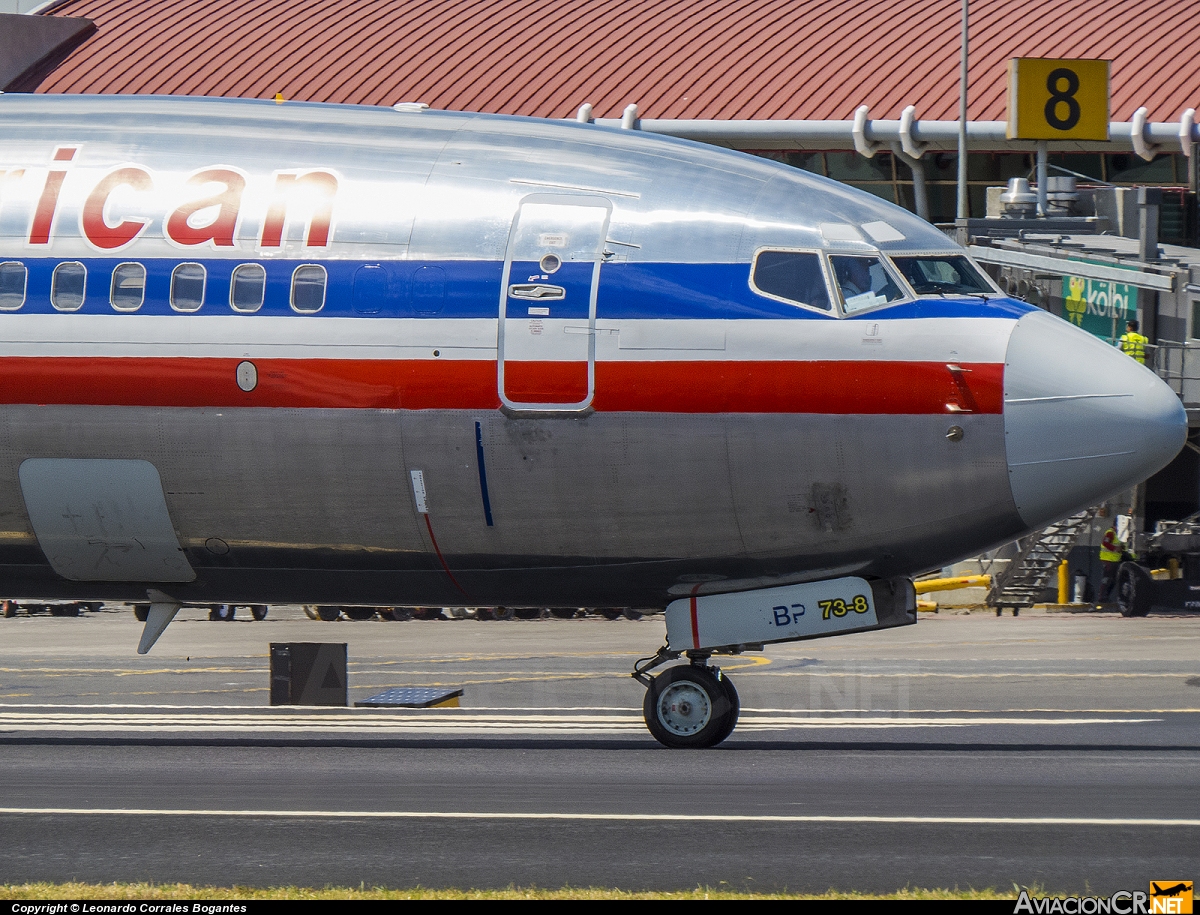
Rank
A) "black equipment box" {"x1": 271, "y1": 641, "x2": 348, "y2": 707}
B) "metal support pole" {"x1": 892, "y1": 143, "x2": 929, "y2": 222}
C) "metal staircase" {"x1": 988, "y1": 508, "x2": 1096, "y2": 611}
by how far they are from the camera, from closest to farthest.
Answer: "black equipment box" {"x1": 271, "y1": 641, "x2": 348, "y2": 707} < "metal staircase" {"x1": 988, "y1": 508, "x2": 1096, "y2": 611} < "metal support pole" {"x1": 892, "y1": 143, "x2": 929, "y2": 222}

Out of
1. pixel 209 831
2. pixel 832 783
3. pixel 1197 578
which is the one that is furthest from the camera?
pixel 1197 578

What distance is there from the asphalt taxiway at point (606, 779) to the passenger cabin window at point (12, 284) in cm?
426

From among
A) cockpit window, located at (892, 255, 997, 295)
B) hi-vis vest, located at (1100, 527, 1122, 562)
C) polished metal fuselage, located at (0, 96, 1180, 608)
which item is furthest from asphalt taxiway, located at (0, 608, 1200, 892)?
hi-vis vest, located at (1100, 527, 1122, 562)

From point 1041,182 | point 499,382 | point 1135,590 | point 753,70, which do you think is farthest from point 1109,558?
point 753,70

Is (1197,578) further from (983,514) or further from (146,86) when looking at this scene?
(146,86)

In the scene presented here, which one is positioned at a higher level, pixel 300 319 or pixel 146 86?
pixel 146 86

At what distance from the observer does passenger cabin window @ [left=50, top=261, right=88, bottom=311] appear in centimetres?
1611

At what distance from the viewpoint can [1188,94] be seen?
2277 inches

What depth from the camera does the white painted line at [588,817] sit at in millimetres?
12562

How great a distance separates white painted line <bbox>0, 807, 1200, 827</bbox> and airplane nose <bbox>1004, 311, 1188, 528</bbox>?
339 centimetres

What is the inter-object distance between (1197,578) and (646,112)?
3145 cm

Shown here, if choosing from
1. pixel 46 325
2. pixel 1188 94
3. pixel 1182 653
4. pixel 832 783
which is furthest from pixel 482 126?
pixel 1188 94

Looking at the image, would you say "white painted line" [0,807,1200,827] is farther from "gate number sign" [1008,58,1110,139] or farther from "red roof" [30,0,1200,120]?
"red roof" [30,0,1200,120]

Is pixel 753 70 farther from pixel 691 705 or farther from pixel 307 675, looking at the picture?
pixel 691 705
